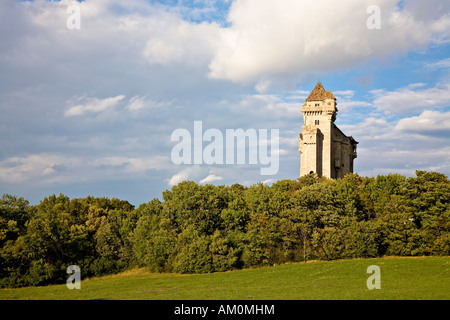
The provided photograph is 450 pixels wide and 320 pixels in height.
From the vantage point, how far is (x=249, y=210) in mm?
69500

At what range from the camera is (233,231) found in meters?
66.1

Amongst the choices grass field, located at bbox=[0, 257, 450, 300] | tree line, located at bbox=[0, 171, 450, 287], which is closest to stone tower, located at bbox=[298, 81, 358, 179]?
tree line, located at bbox=[0, 171, 450, 287]

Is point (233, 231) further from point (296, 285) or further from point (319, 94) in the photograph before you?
point (319, 94)

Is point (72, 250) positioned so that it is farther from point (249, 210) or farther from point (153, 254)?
point (249, 210)

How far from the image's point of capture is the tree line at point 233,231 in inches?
2357

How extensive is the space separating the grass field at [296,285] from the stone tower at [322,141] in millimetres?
58836

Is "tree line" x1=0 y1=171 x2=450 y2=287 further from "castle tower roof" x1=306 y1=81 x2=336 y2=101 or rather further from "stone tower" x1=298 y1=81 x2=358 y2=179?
"castle tower roof" x1=306 y1=81 x2=336 y2=101

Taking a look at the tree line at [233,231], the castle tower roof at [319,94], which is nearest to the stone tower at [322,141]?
the castle tower roof at [319,94]

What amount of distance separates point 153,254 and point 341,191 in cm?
3199

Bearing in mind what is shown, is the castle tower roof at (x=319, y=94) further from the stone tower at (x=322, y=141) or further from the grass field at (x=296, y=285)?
the grass field at (x=296, y=285)

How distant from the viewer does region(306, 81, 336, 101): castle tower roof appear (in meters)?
121

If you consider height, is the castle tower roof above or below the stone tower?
above

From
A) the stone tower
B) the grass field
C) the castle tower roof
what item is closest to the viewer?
the grass field
